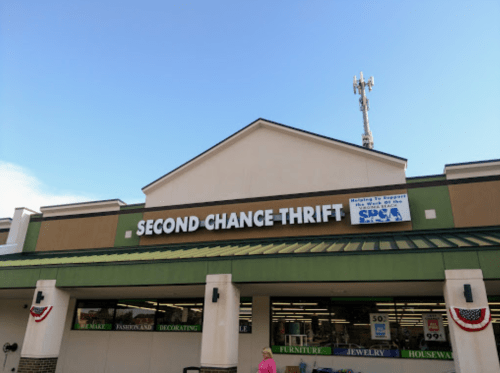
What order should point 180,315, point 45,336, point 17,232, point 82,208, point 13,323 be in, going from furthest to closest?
point 17,232, point 82,208, point 13,323, point 180,315, point 45,336

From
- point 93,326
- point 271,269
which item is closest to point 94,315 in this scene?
point 93,326

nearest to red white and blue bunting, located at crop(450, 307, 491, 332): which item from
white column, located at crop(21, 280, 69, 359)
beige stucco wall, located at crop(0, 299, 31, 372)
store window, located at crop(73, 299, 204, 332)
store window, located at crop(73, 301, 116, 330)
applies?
store window, located at crop(73, 299, 204, 332)

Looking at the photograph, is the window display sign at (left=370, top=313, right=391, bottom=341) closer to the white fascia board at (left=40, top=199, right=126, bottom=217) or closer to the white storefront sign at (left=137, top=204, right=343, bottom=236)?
the white storefront sign at (left=137, top=204, right=343, bottom=236)

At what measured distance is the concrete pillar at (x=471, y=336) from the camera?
8828mm

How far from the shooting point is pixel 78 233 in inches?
736

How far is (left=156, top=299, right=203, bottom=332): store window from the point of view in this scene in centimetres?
1546

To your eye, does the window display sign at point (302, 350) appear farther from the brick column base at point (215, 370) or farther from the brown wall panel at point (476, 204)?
the brown wall panel at point (476, 204)

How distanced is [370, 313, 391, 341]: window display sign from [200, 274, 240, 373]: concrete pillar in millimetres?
5094

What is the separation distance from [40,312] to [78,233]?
19.6 feet

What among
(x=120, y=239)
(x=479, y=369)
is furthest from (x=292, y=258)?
(x=120, y=239)

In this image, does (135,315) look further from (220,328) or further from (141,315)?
(220,328)

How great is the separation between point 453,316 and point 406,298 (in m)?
3.88

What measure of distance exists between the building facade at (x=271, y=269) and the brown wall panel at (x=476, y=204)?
46 millimetres

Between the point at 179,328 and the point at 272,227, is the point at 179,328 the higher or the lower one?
the lower one
